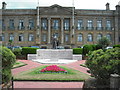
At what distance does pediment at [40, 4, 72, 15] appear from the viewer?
41938 mm

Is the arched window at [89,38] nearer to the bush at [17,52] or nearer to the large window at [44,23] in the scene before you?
the large window at [44,23]

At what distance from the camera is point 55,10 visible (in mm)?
42094

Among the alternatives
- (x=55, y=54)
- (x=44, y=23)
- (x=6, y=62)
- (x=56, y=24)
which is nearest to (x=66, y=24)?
(x=56, y=24)

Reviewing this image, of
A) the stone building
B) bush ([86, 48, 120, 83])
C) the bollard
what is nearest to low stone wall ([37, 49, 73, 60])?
the stone building

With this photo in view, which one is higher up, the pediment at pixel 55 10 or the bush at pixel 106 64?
the pediment at pixel 55 10

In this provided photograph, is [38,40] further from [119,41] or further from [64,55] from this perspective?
[119,41]

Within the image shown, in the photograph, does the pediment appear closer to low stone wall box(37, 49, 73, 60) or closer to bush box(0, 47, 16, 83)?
low stone wall box(37, 49, 73, 60)

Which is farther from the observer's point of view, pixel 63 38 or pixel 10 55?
pixel 63 38

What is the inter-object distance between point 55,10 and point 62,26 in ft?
16.4

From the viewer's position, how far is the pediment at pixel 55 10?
1651 inches

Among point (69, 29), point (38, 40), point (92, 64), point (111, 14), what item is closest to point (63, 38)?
point (69, 29)

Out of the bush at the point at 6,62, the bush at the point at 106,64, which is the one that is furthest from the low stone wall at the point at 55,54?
the bush at the point at 6,62

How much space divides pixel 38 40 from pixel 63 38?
7.31 m

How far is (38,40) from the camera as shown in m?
42.2
